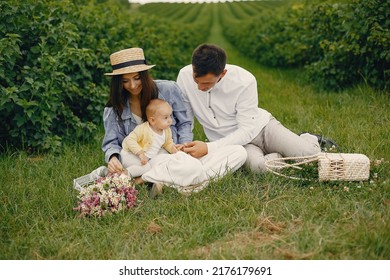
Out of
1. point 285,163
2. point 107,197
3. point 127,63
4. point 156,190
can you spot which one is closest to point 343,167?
point 285,163

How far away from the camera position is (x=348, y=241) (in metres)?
3.11

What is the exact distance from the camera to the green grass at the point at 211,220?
3.16 m

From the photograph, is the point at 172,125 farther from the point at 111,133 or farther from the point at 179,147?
the point at 111,133

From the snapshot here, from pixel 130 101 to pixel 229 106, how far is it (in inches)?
38.3

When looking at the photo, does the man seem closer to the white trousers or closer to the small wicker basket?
the white trousers

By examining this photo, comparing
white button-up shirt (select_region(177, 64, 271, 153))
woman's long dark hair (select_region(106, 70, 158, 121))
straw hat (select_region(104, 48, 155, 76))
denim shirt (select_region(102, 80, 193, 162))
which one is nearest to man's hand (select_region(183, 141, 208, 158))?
white button-up shirt (select_region(177, 64, 271, 153))

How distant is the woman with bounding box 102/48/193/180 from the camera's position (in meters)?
4.35

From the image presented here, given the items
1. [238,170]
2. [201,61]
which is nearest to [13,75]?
[201,61]

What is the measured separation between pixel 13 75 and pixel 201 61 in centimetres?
234

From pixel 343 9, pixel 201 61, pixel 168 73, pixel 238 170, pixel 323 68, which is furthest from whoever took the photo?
pixel 168 73

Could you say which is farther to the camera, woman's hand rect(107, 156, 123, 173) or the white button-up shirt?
the white button-up shirt

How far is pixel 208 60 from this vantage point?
4.24 meters
